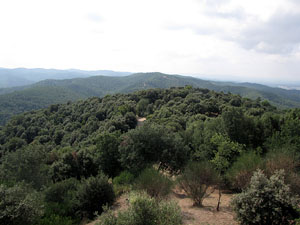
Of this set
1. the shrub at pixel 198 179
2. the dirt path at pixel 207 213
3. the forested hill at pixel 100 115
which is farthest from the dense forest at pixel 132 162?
the forested hill at pixel 100 115

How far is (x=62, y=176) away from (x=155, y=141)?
11.2m

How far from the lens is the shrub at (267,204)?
6.52 metres

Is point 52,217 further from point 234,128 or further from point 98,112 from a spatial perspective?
point 98,112

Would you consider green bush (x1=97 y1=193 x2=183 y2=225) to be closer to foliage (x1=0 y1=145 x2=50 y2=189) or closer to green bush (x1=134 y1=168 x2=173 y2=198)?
green bush (x1=134 y1=168 x2=173 y2=198)

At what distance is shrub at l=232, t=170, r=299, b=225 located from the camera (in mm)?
6523

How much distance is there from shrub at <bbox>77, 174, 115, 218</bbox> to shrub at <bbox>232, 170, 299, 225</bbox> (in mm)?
7178

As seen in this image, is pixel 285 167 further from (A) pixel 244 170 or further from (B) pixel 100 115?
(B) pixel 100 115

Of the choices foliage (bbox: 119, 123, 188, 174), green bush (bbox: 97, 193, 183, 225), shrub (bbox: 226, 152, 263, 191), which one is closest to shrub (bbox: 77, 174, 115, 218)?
foliage (bbox: 119, 123, 188, 174)

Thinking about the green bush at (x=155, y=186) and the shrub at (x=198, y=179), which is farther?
the shrub at (x=198, y=179)

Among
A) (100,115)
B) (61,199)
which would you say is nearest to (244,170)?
(61,199)

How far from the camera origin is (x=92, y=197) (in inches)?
407

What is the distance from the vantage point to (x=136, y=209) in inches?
222

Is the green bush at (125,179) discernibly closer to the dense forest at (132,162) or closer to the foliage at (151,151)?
the dense forest at (132,162)

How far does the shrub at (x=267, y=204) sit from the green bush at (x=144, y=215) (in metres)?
3.14
